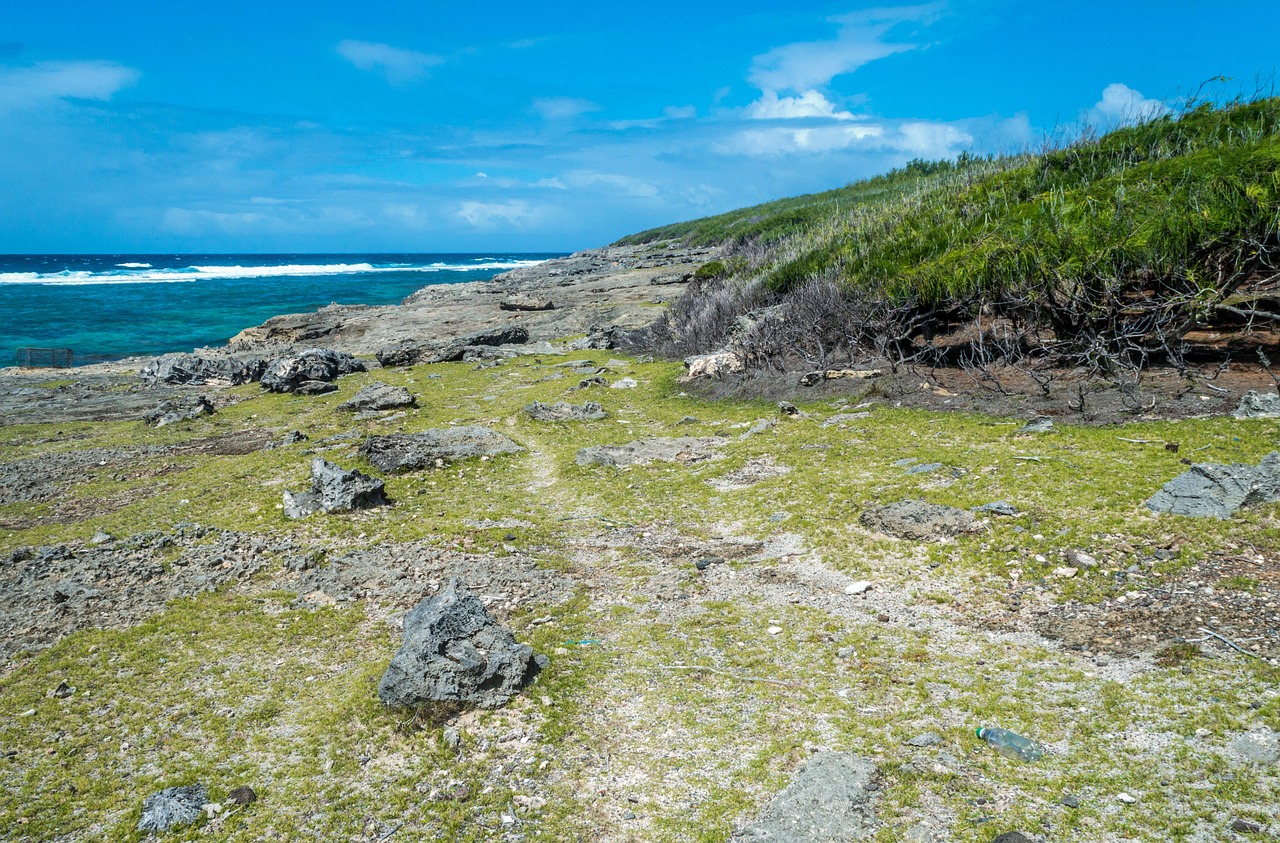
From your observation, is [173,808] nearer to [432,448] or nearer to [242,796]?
[242,796]

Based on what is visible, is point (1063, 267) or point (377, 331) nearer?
point (1063, 267)

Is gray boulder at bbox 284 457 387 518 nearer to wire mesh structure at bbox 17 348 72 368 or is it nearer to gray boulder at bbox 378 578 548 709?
gray boulder at bbox 378 578 548 709

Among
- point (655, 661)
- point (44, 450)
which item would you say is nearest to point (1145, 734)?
point (655, 661)

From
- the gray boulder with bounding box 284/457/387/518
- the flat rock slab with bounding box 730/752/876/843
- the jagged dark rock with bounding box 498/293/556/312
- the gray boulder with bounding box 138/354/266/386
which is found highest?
the jagged dark rock with bounding box 498/293/556/312

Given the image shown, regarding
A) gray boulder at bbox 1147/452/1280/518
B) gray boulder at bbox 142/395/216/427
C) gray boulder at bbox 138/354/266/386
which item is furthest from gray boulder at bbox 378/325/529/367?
gray boulder at bbox 1147/452/1280/518

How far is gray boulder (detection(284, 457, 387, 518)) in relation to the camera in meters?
7.79

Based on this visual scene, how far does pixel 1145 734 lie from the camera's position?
359cm

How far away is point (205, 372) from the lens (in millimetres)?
18484

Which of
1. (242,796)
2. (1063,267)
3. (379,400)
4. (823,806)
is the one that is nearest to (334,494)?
(242,796)

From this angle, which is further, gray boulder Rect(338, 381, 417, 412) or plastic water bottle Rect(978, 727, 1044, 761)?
gray boulder Rect(338, 381, 417, 412)

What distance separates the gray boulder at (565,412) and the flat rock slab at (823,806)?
27.7 feet

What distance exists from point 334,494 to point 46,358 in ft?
81.6

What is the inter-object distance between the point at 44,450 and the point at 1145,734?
13998 millimetres

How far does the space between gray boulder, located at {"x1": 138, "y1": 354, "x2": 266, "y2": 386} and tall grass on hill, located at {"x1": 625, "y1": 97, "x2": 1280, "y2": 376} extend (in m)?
10.4
